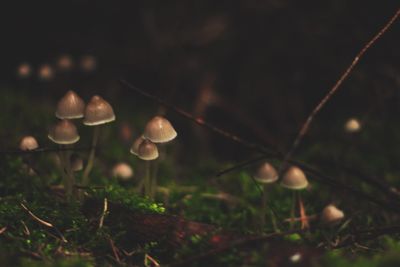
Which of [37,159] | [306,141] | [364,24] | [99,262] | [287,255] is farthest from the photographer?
[306,141]

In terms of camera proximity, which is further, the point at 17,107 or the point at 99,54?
the point at 99,54

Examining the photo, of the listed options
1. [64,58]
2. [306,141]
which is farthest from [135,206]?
[64,58]

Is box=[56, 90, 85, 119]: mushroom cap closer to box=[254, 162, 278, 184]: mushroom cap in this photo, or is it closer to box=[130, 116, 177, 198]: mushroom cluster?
box=[130, 116, 177, 198]: mushroom cluster

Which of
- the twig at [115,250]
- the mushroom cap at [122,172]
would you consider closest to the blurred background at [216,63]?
the mushroom cap at [122,172]

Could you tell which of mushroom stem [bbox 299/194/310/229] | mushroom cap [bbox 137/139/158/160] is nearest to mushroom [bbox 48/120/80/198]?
mushroom cap [bbox 137/139/158/160]

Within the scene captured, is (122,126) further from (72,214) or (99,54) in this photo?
(72,214)

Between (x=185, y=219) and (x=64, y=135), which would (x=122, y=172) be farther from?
(x=185, y=219)

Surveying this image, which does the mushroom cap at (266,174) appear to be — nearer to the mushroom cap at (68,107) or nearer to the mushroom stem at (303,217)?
the mushroom stem at (303,217)
